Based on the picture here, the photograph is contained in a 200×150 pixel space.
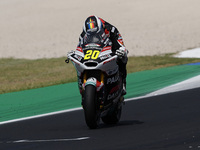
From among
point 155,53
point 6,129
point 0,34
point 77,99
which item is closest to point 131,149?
point 6,129

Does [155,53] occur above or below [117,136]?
below

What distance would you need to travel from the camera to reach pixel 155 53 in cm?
2159

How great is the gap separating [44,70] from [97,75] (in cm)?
1235

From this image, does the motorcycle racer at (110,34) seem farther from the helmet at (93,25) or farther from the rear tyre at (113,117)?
the rear tyre at (113,117)

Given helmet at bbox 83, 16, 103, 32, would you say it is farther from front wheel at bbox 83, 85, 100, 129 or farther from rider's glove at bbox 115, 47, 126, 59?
front wheel at bbox 83, 85, 100, 129

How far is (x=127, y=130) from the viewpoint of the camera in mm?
6641

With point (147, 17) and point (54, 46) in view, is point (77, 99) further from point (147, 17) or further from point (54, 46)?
point (147, 17)

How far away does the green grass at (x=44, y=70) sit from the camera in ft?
50.4

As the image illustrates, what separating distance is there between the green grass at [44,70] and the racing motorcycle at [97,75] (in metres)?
7.21

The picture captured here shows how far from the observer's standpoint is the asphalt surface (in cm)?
554

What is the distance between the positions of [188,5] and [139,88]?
2484 cm

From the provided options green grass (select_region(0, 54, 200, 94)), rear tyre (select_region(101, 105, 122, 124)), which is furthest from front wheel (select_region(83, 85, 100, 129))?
green grass (select_region(0, 54, 200, 94))

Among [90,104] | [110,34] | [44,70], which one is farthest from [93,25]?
[44,70]

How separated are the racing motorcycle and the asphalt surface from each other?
0.26 metres
